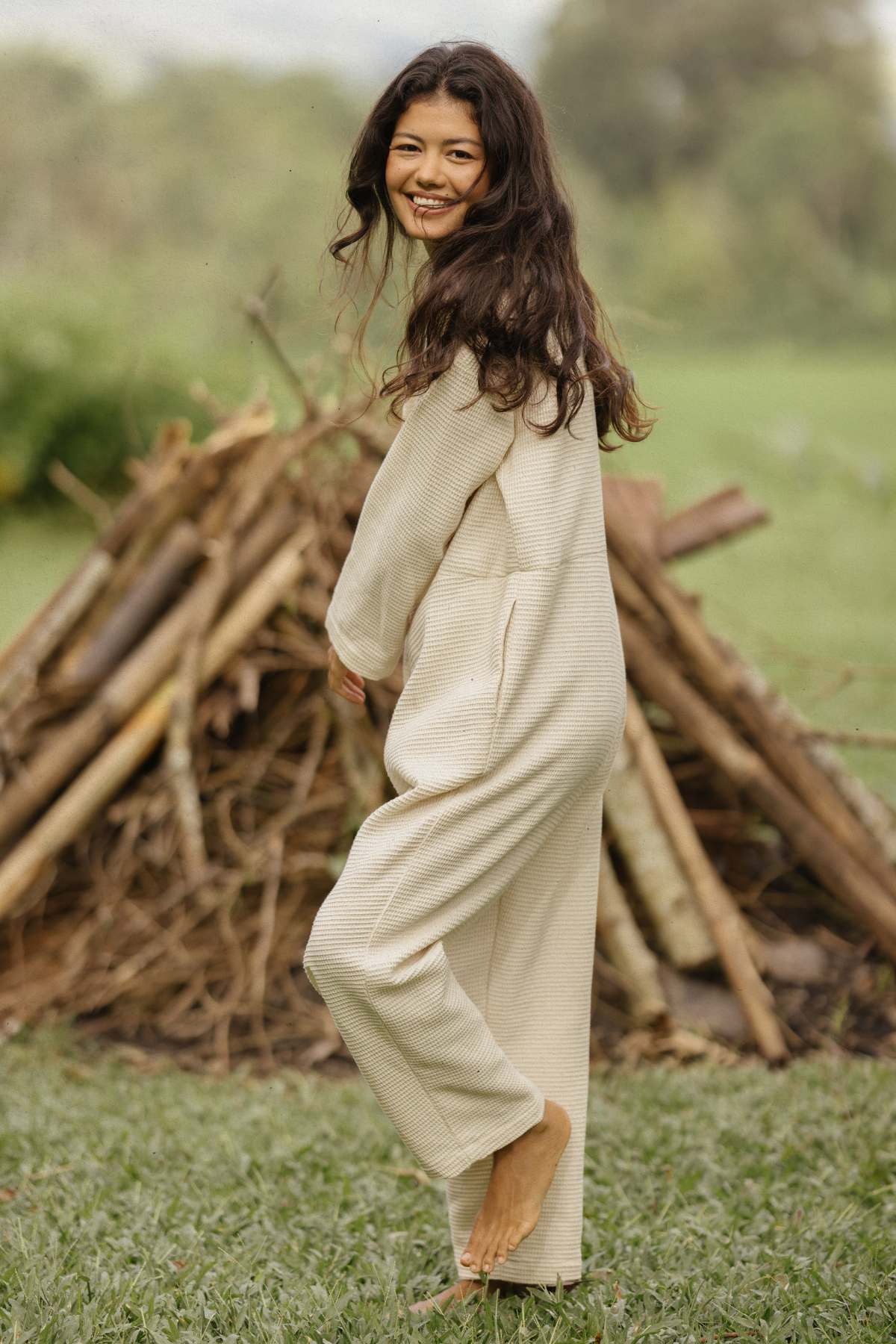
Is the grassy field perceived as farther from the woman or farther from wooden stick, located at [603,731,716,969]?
the woman

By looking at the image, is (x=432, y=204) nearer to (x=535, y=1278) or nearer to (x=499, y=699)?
(x=499, y=699)

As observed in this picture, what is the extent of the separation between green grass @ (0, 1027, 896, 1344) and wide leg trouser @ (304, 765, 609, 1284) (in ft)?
0.75

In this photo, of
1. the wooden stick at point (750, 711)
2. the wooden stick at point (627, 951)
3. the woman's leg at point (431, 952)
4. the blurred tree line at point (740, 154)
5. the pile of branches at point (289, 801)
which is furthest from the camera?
the blurred tree line at point (740, 154)

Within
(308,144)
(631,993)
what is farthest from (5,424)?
(308,144)

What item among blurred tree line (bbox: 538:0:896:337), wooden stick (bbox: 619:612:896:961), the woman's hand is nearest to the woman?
the woman's hand

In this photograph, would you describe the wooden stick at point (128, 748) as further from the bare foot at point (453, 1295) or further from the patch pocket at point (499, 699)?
the patch pocket at point (499, 699)

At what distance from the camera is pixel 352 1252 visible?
2.56 meters

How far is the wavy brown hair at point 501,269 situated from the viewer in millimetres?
2074

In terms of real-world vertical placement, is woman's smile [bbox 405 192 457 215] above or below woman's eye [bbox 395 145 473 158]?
below

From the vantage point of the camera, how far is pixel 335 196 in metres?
2.32

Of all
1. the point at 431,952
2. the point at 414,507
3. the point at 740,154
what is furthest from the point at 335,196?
the point at 740,154

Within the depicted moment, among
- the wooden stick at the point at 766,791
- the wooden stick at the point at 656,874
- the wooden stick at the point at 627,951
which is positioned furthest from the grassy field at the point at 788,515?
the wooden stick at the point at 627,951

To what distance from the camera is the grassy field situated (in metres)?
8.30

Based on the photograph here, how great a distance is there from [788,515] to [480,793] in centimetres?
1292
